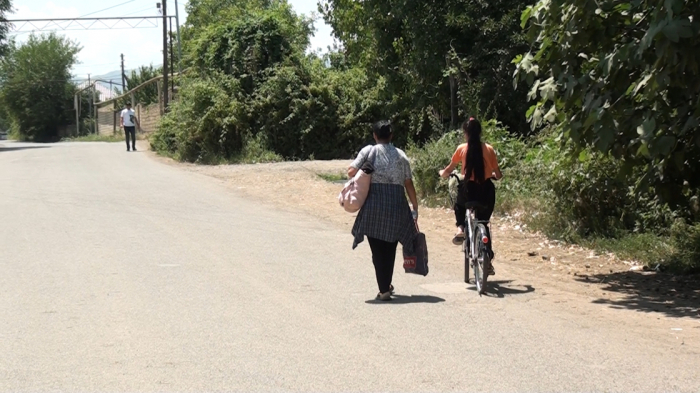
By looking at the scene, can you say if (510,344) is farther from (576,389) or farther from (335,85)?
(335,85)

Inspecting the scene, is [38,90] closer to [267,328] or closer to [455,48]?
[455,48]

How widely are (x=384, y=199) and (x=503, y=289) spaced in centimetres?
184

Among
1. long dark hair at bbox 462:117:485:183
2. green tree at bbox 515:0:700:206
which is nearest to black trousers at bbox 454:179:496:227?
long dark hair at bbox 462:117:485:183

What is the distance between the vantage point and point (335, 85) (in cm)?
2880

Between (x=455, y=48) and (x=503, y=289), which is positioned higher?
(x=455, y=48)

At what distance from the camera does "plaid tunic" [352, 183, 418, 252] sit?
8516 millimetres

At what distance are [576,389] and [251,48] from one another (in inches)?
982

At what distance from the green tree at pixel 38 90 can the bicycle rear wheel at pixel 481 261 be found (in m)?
71.9

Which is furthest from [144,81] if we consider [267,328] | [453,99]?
[267,328]

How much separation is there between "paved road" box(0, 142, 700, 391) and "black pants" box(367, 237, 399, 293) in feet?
0.84

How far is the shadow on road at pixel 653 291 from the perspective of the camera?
8.76 metres

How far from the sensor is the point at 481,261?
8.98 m

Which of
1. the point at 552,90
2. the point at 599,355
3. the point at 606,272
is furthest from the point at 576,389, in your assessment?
the point at 606,272

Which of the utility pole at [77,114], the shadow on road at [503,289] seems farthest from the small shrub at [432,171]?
the utility pole at [77,114]
